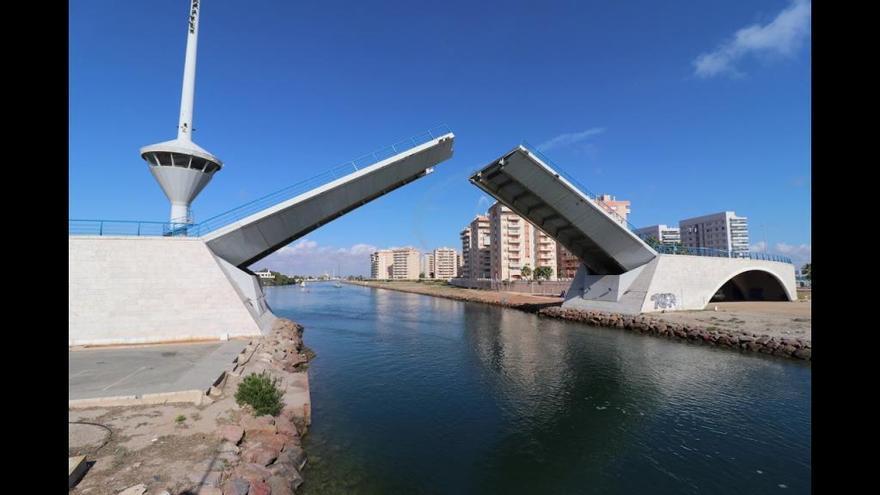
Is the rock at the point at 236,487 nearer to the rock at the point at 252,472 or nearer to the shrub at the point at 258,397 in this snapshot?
the rock at the point at 252,472

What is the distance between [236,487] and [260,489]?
1.62ft

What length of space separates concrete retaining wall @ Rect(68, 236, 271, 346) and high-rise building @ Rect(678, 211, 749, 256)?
493 feet

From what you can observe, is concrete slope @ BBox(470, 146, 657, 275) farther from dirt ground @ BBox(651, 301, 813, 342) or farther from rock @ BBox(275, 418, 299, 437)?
rock @ BBox(275, 418, 299, 437)

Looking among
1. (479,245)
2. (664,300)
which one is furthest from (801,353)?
(479,245)

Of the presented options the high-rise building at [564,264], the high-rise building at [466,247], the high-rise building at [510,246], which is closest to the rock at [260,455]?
the high-rise building at [510,246]

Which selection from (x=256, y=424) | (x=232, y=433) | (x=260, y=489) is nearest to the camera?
(x=260, y=489)

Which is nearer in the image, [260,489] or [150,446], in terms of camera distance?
[260,489]

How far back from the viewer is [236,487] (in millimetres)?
7023

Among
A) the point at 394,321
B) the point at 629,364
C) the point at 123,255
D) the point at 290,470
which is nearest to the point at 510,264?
the point at 394,321

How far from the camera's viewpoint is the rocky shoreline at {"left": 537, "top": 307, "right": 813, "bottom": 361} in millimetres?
20344

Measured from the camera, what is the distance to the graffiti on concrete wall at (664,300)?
3278cm

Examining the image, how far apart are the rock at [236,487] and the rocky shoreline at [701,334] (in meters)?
17.9

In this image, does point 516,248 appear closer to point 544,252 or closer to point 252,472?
point 544,252
